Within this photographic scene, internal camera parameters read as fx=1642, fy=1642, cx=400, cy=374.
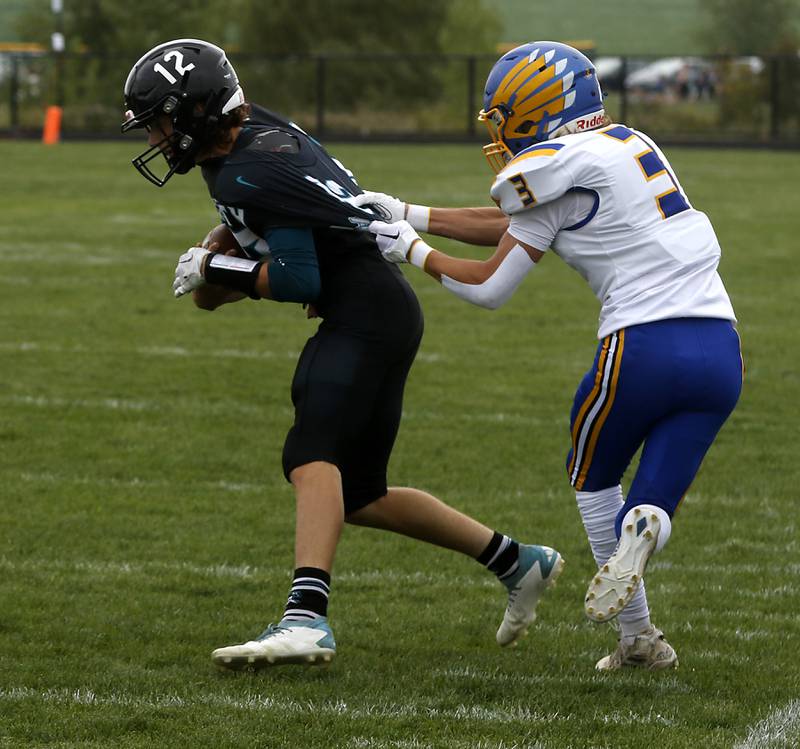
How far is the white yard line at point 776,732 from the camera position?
374cm

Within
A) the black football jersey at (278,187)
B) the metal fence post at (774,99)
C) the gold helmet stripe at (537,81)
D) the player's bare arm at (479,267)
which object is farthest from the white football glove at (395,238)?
the metal fence post at (774,99)

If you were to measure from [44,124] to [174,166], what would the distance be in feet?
93.2

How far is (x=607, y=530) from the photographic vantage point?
14.3 ft

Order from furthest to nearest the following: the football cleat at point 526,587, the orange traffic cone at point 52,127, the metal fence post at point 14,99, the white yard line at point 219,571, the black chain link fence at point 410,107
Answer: the metal fence post at point 14,99
the black chain link fence at point 410,107
the orange traffic cone at point 52,127
the white yard line at point 219,571
the football cleat at point 526,587

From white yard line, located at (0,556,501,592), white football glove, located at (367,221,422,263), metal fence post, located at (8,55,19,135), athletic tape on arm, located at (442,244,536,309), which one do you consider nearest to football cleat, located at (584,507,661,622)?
athletic tape on arm, located at (442,244,536,309)

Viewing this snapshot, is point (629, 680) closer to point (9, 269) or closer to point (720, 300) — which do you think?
point (720, 300)

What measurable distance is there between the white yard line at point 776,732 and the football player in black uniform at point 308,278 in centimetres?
92

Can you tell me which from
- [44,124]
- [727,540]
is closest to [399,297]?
[727,540]

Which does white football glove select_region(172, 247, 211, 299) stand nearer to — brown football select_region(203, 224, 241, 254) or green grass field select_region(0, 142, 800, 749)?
brown football select_region(203, 224, 241, 254)

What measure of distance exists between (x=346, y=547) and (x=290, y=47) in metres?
38.0

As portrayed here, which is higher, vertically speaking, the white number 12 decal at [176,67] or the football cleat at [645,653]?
the white number 12 decal at [176,67]

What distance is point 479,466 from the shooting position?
702 cm

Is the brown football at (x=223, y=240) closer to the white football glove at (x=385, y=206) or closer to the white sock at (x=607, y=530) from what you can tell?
the white football glove at (x=385, y=206)

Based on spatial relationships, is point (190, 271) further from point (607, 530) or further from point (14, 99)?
point (14, 99)
